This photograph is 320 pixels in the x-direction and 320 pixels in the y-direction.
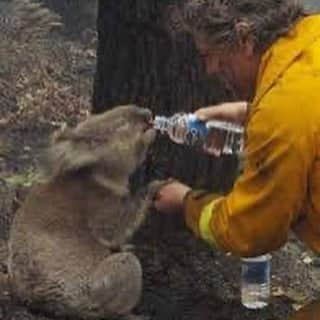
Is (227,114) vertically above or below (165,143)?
above

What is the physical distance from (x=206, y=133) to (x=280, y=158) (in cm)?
111

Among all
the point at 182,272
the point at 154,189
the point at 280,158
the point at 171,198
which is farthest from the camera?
the point at 182,272

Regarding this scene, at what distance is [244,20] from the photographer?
4.43 meters

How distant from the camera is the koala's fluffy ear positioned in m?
5.61

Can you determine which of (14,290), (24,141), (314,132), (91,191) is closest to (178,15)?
(314,132)

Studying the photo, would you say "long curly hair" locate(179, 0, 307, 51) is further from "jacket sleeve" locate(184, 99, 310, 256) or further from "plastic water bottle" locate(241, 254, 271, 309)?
"plastic water bottle" locate(241, 254, 271, 309)

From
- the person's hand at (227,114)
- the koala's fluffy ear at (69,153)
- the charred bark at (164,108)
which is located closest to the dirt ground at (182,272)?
the charred bark at (164,108)

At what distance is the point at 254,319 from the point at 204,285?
0.39m

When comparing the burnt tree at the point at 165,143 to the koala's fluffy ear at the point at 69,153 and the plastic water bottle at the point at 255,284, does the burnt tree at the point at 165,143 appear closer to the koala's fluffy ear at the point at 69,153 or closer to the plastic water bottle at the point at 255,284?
the plastic water bottle at the point at 255,284

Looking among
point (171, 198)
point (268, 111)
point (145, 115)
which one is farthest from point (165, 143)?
point (268, 111)

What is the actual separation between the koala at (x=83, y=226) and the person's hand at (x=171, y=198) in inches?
19.9

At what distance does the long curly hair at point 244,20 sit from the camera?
4438mm

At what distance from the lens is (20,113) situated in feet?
32.2

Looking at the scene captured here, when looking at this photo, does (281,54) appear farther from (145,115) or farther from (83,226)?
(83,226)
